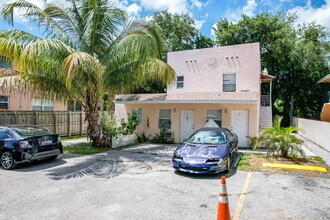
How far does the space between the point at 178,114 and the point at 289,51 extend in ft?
57.6

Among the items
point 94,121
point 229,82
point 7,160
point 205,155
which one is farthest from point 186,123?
point 7,160

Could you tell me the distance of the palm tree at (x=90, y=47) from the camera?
9938 mm

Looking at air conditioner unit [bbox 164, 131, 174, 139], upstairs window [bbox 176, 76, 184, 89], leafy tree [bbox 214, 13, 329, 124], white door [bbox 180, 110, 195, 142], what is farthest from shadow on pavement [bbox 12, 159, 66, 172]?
leafy tree [bbox 214, 13, 329, 124]

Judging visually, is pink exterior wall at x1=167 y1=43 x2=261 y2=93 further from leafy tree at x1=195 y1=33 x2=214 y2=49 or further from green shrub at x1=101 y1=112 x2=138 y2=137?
leafy tree at x1=195 y1=33 x2=214 y2=49

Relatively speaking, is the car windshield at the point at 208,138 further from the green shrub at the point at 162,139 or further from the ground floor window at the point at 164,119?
the ground floor window at the point at 164,119

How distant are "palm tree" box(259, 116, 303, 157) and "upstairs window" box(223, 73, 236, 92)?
5.31m

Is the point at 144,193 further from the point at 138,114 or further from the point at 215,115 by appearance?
the point at 138,114

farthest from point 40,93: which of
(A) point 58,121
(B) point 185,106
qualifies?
(B) point 185,106

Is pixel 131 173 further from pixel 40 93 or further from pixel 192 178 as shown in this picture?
pixel 40 93

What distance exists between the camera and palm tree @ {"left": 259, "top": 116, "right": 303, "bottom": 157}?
31.7 ft

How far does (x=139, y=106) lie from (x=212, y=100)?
5.65 metres

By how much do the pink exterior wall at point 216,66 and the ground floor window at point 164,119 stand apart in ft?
7.43

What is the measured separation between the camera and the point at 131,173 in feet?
26.2

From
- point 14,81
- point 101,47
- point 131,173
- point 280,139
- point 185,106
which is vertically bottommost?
point 131,173
